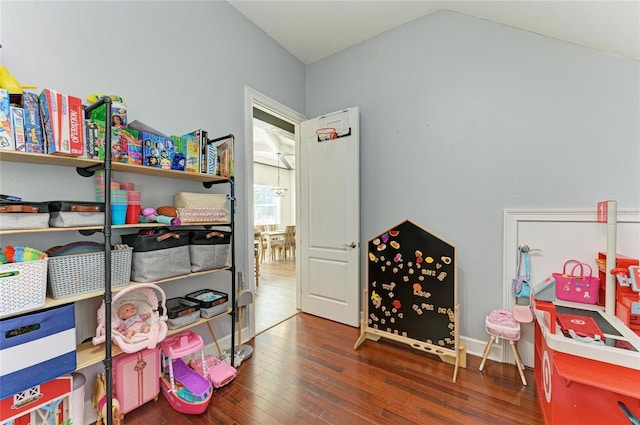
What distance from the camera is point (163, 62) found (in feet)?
6.23

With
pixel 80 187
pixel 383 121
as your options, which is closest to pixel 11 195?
pixel 80 187

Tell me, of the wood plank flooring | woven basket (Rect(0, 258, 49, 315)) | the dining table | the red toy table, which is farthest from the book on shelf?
the dining table

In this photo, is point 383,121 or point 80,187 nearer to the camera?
point 80,187

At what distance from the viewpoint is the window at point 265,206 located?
8094 millimetres

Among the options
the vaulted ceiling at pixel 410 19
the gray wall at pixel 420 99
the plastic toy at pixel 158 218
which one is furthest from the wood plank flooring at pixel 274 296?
the vaulted ceiling at pixel 410 19

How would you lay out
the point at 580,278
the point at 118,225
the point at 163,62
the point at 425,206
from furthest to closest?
1. the point at 425,206
2. the point at 163,62
3. the point at 580,278
4. the point at 118,225

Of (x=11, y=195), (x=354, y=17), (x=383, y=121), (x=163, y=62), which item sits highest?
(x=354, y=17)

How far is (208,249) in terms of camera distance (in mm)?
1841

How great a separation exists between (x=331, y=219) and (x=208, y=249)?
141cm

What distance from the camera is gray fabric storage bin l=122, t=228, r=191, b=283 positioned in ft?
5.08

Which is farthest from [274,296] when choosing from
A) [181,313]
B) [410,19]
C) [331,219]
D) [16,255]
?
[410,19]

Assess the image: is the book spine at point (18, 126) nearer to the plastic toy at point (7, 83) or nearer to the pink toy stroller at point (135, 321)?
the plastic toy at point (7, 83)

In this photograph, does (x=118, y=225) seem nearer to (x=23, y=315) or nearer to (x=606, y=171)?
(x=23, y=315)

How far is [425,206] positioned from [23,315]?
269cm
